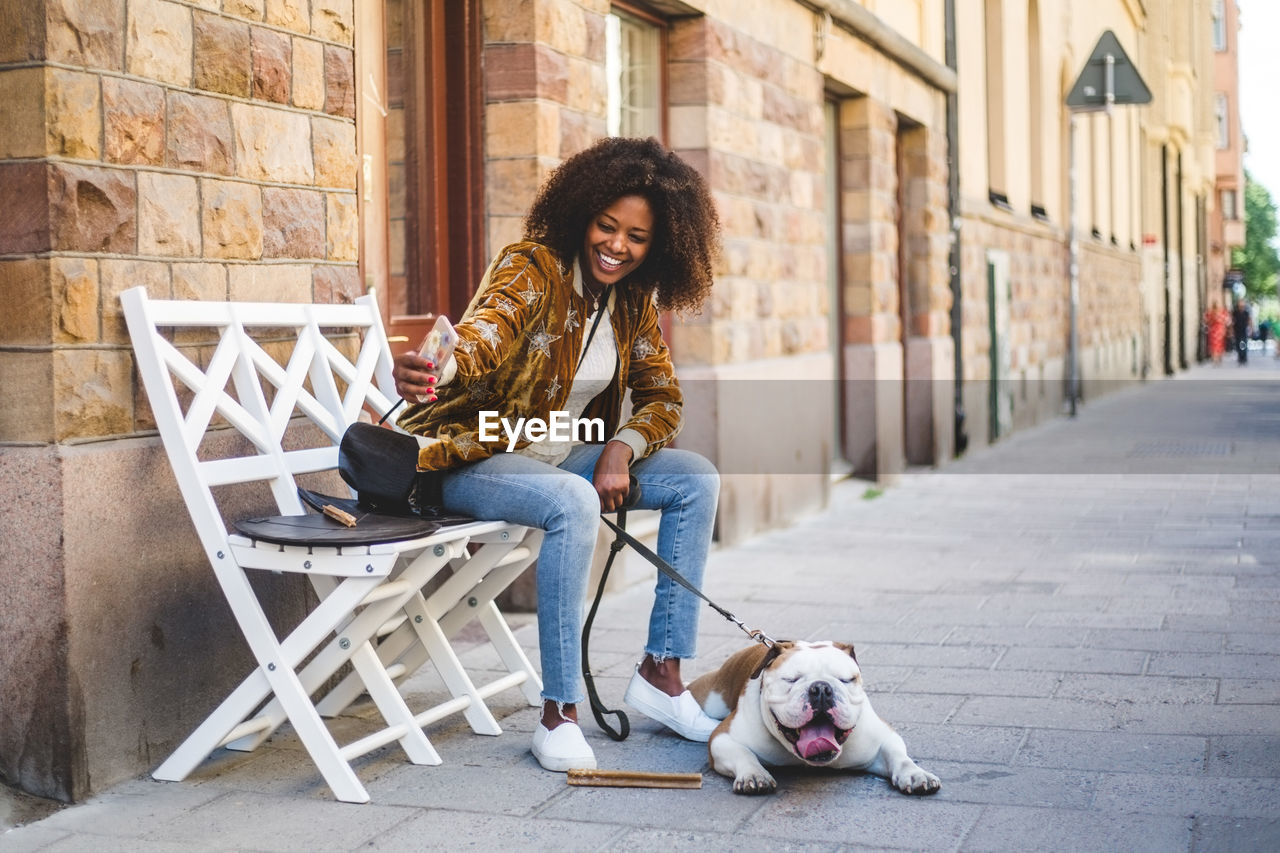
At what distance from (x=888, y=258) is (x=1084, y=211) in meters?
12.8

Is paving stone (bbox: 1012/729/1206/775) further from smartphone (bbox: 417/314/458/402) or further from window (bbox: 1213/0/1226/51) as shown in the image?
window (bbox: 1213/0/1226/51)

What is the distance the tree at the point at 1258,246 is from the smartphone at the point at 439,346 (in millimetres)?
83224

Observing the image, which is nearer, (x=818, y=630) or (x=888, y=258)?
(x=818, y=630)

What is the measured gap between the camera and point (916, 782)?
4320 millimetres

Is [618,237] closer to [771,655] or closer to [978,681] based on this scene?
[771,655]

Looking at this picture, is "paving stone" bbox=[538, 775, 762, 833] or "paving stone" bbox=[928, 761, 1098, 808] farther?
"paving stone" bbox=[928, 761, 1098, 808]

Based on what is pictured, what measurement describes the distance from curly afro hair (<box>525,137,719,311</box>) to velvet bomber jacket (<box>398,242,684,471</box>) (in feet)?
0.32

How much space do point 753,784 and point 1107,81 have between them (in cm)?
1654

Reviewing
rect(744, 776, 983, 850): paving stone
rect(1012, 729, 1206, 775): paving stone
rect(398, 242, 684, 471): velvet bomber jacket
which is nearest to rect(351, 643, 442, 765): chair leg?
rect(398, 242, 684, 471): velvet bomber jacket

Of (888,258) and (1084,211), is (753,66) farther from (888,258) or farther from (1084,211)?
(1084,211)

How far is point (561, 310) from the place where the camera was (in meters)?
4.83

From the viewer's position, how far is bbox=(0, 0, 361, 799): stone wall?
4328 millimetres

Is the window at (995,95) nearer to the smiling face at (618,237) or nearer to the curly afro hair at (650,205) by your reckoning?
the curly afro hair at (650,205)

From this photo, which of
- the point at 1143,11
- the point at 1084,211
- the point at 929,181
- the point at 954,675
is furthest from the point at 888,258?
the point at 1143,11
